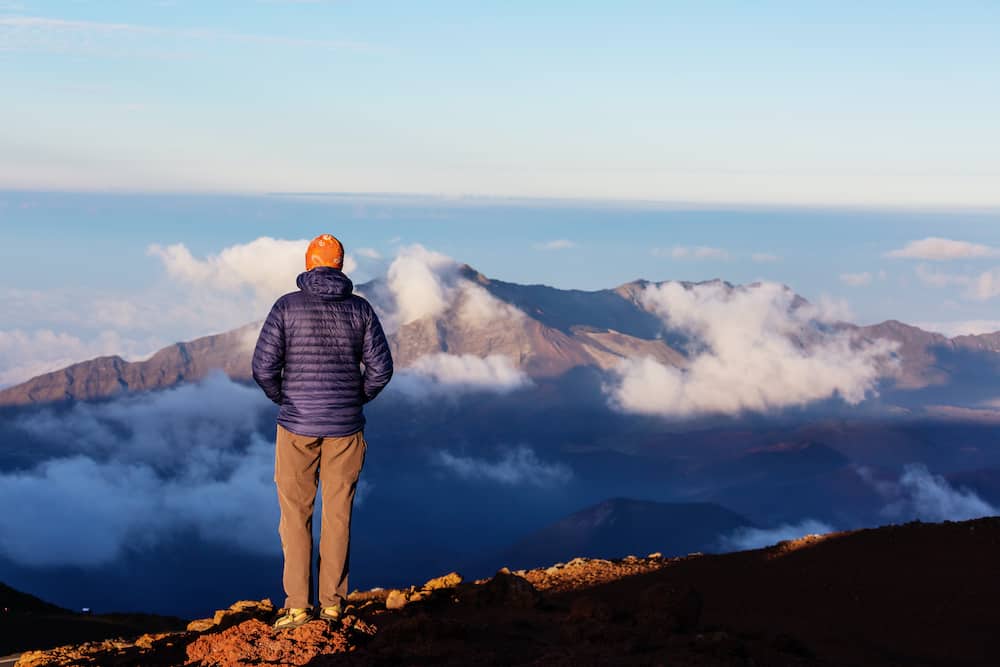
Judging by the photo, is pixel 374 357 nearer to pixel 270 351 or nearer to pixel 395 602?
pixel 270 351

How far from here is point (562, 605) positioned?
14078 millimetres

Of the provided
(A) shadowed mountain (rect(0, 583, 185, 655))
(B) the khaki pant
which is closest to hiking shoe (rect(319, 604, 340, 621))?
(B) the khaki pant

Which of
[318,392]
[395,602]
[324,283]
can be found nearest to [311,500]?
[318,392]

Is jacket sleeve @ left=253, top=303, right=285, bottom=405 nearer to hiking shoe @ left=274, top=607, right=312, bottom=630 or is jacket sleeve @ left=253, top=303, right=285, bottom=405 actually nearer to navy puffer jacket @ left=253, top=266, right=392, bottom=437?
navy puffer jacket @ left=253, top=266, right=392, bottom=437

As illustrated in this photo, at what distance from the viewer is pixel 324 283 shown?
9.95m

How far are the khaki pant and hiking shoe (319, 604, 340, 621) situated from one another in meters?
0.13

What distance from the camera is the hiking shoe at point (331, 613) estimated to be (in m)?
10.5

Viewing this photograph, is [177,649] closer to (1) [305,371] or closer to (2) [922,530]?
(1) [305,371]

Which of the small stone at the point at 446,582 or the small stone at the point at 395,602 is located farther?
the small stone at the point at 446,582

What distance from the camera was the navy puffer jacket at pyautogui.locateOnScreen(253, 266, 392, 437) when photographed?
392 inches

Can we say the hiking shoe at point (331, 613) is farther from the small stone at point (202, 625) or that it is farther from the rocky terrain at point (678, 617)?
the small stone at point (202, 625)

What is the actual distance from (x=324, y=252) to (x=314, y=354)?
965 mm

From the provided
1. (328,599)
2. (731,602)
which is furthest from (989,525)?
(328,599)

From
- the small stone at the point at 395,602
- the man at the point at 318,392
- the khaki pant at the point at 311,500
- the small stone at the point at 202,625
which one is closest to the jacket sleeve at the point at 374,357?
the man at the point at 318,392
